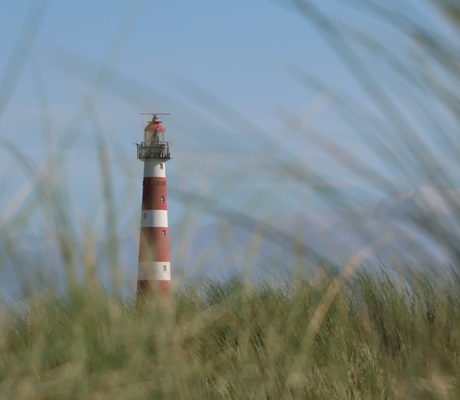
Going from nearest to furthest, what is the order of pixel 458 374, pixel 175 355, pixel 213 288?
pixel 458 374 → pixel 175 355 → pixel 213 288

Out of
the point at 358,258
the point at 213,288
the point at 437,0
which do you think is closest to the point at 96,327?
the point at 358,258

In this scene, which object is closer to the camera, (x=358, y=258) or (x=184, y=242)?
(x=358, y=258)

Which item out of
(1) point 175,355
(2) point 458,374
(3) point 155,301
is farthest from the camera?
(1) point 175,355

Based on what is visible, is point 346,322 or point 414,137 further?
point 346,322

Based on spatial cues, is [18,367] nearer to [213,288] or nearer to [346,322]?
[346,322]

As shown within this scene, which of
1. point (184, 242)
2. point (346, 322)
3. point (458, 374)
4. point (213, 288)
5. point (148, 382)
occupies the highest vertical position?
point (213, 288)

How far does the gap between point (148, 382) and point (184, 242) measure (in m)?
0.34

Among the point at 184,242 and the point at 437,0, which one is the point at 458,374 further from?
the point at 437,0

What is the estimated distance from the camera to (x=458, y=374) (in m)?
1.87

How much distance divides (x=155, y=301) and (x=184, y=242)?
0.15m

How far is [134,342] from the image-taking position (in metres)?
1.97

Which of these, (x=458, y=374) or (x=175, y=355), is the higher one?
(x=175, y=355)

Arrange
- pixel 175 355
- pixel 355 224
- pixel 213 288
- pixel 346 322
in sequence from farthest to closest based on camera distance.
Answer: pixel 213 288 → pixel 346 322 → pixel 175 355 → pixel 355 224

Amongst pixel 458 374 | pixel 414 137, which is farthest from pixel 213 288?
pixel 414 137
